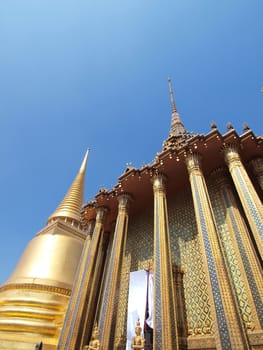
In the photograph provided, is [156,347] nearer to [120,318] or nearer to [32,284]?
[120,318]

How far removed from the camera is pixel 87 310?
9.34 metres

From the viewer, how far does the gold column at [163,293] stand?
242 inches

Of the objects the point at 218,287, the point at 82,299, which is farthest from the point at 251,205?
the point at 82,299

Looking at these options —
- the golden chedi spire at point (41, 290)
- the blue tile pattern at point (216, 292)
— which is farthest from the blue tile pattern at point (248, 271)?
the golden chedi spire at point (41, 290)

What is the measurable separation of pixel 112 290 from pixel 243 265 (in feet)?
14.7

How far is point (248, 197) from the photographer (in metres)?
6.90

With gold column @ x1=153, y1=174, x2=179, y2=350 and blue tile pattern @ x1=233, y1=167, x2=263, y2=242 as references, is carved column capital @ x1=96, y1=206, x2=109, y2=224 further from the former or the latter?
blue tile pattern @ x1=233, y1=167, x2=263, y2=242

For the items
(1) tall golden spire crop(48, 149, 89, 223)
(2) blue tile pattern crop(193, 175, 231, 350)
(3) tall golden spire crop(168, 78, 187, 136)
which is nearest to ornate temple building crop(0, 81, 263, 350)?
(2) blue tile pattern crop(193, 175, 231, 350)

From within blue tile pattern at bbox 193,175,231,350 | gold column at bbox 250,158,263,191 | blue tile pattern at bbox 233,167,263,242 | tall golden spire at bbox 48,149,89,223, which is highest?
tall golden spire at bbox 48,149,89,223

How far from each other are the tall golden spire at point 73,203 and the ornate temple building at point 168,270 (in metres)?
6.59

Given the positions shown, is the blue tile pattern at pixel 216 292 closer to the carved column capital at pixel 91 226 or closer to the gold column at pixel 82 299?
the gold column at pixel 82 299

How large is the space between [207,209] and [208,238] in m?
1.03

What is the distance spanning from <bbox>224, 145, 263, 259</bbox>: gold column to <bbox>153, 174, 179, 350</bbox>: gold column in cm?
276

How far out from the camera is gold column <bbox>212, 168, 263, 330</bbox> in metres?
6.14
